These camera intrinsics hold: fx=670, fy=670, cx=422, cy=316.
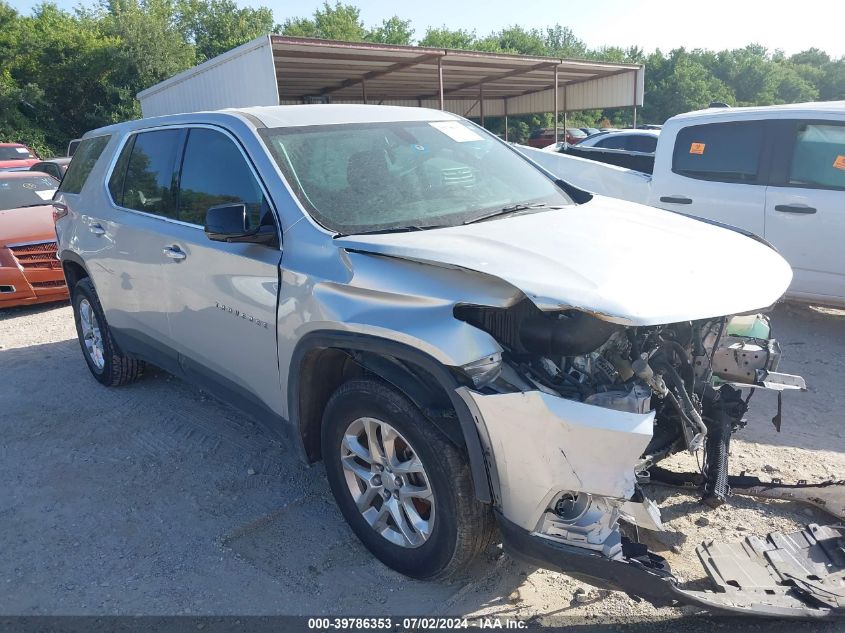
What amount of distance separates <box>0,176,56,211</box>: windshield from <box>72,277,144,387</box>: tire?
4.62 metres

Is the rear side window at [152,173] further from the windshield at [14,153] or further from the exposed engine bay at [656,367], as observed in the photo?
the windshield at [14,153]

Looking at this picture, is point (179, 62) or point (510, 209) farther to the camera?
point (179, 62)

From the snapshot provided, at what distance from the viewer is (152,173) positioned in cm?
424

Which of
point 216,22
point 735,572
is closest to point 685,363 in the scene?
point 735,572

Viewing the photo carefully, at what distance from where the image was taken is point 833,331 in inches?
230

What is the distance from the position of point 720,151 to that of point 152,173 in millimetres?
4911

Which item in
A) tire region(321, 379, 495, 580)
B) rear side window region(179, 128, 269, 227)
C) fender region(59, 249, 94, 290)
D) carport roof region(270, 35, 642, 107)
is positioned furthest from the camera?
carport roof region(270, 35, 642, 107)

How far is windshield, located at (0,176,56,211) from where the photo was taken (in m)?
9.09

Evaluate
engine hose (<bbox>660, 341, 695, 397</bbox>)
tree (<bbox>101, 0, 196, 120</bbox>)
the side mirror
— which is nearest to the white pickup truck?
engine hose (<bbox>660, 341, 695, 397</bbox>)

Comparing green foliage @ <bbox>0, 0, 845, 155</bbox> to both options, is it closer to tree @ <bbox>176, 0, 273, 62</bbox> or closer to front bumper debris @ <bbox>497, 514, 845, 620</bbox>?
tree @ <bbox>176, 0, 273, 62</bbox>

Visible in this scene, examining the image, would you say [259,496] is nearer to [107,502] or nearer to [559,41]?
[107,502]

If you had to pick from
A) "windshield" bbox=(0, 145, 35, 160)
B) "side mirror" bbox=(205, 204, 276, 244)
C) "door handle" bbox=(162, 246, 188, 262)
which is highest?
"side mirror" bbox=(205, 204, 276, 244)

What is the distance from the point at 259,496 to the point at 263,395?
0.66 m

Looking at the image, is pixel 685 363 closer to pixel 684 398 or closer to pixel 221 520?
pixel 684 398
